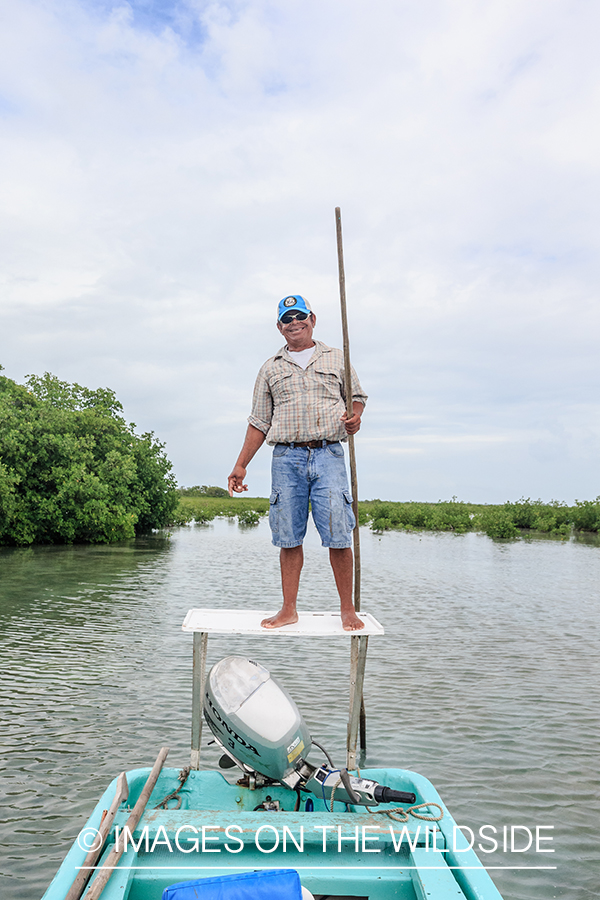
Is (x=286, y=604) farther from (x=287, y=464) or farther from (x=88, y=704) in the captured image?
(x=88, y=704)

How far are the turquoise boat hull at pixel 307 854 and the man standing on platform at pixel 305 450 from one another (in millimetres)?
1184

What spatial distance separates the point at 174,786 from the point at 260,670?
0.76 m

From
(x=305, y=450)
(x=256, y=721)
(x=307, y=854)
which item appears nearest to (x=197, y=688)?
(x=256, y=721)

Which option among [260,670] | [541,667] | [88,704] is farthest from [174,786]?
[541,667]

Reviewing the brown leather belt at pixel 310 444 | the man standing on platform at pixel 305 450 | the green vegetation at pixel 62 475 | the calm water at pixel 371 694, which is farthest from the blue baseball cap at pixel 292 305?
the green vegetation at pixel 62 475

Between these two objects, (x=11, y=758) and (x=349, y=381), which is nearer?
(x=349, y=381)

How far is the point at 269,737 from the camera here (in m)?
3.23

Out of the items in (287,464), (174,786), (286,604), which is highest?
(287,464)

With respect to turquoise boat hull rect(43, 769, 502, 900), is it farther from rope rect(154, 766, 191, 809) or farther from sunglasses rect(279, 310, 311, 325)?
sunglasses rect(279, 310, 311, 325)

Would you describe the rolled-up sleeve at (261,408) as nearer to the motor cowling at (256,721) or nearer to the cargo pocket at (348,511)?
the cargo pocket at (348,511)

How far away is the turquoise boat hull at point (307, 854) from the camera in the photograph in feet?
8.10

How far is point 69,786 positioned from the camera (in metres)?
4.80

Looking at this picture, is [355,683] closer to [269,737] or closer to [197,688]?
[269,737]

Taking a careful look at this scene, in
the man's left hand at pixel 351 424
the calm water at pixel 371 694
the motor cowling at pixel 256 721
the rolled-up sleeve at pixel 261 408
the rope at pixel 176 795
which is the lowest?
the calm water at pixel 371 694
